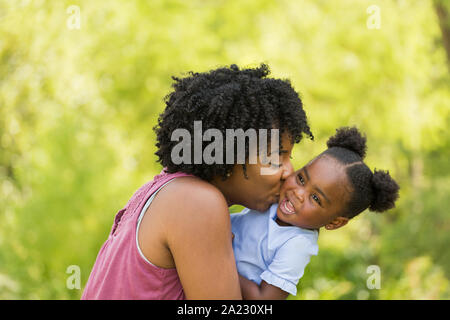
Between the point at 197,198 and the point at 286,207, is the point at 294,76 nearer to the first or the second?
the point at 286,207

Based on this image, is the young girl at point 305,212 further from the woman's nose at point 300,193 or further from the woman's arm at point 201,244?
the woman's arm at point 201,244

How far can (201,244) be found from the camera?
141 cm

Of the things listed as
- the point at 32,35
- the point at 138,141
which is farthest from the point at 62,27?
the point at 138,141

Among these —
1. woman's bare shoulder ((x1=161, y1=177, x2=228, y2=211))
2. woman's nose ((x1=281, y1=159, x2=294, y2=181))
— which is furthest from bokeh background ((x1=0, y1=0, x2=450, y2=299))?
woman's bare shoulder ((x1=161, y1=177, x2=228, y2=211))

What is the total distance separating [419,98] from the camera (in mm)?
6043

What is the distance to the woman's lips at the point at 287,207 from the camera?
5.93 feet

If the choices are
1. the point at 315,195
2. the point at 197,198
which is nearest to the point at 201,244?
the point at 197,198

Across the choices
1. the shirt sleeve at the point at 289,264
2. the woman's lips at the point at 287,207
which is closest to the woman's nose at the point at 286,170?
the woman's lips at the point at 287,207

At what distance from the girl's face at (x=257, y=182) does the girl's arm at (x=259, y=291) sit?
27 centimetres

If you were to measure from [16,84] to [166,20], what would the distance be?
2.42m

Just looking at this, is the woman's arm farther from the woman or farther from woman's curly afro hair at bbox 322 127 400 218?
woman's curly afro hair at bbox 322 127 400 218

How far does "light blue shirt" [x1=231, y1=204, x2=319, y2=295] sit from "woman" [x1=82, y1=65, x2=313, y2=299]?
0.38ft

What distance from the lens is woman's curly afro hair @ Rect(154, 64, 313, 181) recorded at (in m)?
1.53

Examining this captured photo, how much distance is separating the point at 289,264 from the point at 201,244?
42 centimetres
